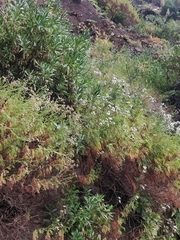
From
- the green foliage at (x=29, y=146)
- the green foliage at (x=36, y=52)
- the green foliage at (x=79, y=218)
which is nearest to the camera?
the green foliage at (x=29, y=146)

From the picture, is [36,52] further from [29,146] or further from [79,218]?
[79,218]

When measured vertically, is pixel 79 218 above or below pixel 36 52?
below

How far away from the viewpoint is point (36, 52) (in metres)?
3.75

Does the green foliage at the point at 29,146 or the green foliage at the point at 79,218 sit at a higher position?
the green foliage at the point at 29,146

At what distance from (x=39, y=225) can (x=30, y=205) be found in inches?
9.7

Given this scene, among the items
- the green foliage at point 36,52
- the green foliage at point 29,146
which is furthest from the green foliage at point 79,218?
the green foliage at point 36,52

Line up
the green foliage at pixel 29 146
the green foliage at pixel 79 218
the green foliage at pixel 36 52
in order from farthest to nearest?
the green foliage at pixel 36 52, the green foliage at pixel 79 218, the green foliage at pixel 29 146

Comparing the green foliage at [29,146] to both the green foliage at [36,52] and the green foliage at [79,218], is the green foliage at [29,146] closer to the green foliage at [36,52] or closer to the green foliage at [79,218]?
the green foliage at [79,218]

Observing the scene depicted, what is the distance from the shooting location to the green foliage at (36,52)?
141 inches

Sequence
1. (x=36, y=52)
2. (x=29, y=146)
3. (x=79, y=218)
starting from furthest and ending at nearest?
(x=36, y=52), (x=79, y=218), (x=29, y=146)

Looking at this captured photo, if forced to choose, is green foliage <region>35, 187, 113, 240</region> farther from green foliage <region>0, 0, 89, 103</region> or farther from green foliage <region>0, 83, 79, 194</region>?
green foliage <region>0, 0, 89, 103</region>

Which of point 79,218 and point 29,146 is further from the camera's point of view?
point 79,218

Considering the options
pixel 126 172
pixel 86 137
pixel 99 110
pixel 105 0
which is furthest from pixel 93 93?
pixel 105 0

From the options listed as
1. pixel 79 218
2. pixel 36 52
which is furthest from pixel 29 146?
pixel 36 52
